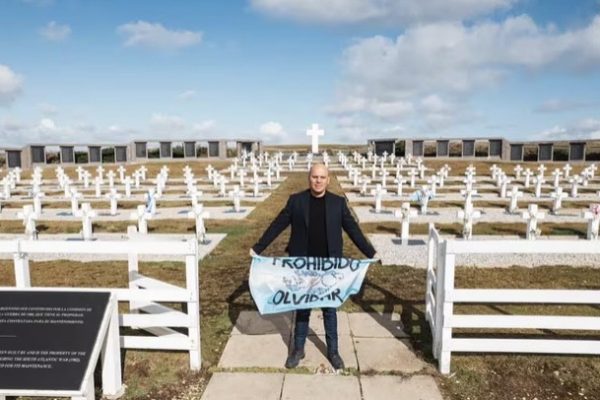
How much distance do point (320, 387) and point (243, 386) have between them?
73 centimetres

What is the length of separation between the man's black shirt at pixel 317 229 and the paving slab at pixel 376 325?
148cm

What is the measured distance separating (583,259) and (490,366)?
19.7 feet

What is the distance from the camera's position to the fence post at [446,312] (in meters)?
4.51

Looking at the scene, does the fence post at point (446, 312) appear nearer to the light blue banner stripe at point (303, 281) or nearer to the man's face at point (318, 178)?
the light blue banner stripe at point (303, 281)

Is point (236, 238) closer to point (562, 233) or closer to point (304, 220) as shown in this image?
point (304, 220)

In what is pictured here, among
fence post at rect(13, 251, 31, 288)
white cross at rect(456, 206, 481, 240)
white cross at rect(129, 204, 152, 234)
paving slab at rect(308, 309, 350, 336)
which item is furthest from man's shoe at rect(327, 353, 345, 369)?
white cross at rect(456, 206, 481, 240)

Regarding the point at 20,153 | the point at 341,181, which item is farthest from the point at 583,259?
the point at 20,153

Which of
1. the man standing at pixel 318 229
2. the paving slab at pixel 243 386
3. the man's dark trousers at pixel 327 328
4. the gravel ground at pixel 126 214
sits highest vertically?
the man standing at pixel 318 229

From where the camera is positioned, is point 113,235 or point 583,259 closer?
point 583,259

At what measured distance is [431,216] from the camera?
49.7ft

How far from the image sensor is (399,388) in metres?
4.31

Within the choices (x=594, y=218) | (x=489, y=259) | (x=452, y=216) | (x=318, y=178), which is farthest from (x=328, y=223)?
(x=452, y=216)

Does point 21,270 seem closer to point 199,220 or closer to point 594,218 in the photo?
point 199,220

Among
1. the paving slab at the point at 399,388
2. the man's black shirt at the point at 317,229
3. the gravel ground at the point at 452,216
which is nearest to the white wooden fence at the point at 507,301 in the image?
the paving slab at the point at 399,388
